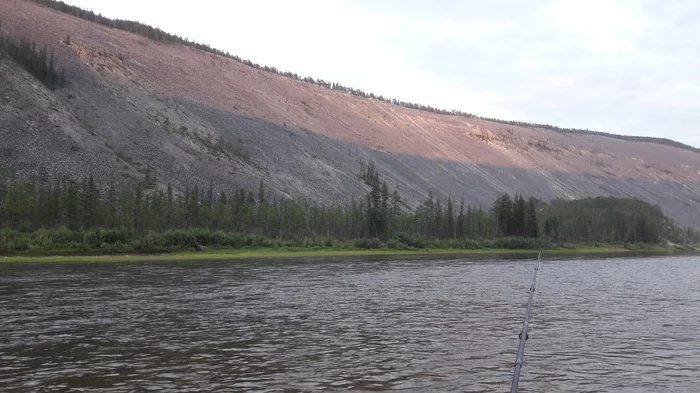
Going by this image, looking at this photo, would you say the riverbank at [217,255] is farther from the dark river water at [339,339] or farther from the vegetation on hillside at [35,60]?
the vegetation on hillside at [35,60]

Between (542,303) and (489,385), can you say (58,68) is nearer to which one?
(542,303)

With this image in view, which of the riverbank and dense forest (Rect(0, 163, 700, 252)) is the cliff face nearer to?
dense forest (Rect(0, 163, 700, 252))

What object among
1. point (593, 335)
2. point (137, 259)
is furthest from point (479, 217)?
point (593, 335)

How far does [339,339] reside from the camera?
757 inches

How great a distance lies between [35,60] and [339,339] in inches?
5386

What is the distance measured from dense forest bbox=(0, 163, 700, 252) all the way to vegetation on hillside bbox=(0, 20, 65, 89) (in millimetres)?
42094

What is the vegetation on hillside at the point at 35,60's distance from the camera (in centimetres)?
12731

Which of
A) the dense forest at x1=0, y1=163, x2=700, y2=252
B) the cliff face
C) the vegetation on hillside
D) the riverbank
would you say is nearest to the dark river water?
the riverbank

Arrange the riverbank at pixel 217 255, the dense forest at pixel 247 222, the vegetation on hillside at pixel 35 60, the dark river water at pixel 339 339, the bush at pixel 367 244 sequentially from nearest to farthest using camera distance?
the dark river water at pixel 339 339, the riverbank at pixel 217 255, the dense forest at pixel 247 222, the bush at pixel 367 244, the vegetation on hillside at pixel 35 60

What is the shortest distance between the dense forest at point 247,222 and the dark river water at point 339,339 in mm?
46593

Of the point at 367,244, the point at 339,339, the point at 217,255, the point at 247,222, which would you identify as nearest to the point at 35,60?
the point at 247,222

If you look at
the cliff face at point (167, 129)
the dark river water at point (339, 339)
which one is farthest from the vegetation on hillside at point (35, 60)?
the dark river water at point (339, 339)

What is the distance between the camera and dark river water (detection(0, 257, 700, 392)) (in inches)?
548

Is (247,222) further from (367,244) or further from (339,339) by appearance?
(339,339)
